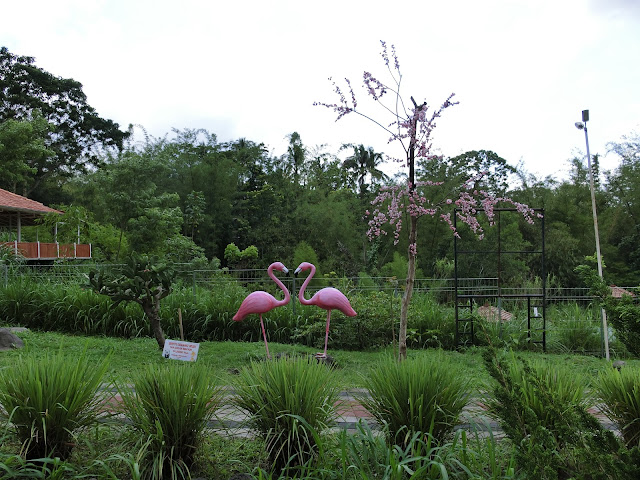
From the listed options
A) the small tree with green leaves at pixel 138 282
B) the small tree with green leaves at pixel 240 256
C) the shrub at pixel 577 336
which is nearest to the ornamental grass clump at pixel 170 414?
the small tree with green leaves at pixel 138 282

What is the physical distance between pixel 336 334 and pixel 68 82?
26632 mm

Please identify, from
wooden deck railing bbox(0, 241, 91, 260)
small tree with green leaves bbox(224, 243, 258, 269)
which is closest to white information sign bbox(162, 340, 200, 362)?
wooden deck railing bbox(0, 241, 91, 260)

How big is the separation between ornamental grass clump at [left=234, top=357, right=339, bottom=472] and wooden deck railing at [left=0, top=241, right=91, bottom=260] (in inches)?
605

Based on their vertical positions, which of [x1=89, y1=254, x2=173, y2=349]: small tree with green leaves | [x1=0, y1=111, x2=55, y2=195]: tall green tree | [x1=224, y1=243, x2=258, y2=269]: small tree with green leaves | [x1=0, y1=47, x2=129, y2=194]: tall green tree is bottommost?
[x1=89, y1=254, x2=173, y2=349]: small tree with green leaves

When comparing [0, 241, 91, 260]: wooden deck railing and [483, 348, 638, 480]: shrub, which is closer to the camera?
[483, 348, 638, 480]: shrub

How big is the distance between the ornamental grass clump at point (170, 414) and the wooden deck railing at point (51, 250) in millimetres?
15189

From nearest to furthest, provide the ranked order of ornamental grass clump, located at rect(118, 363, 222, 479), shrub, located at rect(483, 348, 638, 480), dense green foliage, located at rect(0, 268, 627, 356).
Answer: shrub, located at rect(483, 348, 638, 480)
ornamental grass clump, located at rect(118, 363, 222, 479)
dense green foliage, located at rect(0, 268, 627, 356)

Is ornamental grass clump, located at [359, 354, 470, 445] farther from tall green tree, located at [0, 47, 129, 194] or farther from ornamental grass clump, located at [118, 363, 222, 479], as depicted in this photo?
tall green tree, located at [0, 47, 129, 194]

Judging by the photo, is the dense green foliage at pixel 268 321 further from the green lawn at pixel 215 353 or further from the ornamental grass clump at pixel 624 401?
the ornamental grass clump at pixel 624 401

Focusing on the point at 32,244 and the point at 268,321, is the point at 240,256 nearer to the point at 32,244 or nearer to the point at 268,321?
the point at 32,244

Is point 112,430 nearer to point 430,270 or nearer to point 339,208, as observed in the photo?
point 430,270

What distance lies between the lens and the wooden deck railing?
16750 millimetres

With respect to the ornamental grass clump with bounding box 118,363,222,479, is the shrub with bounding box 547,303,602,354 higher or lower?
lower

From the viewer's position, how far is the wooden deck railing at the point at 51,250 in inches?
659
